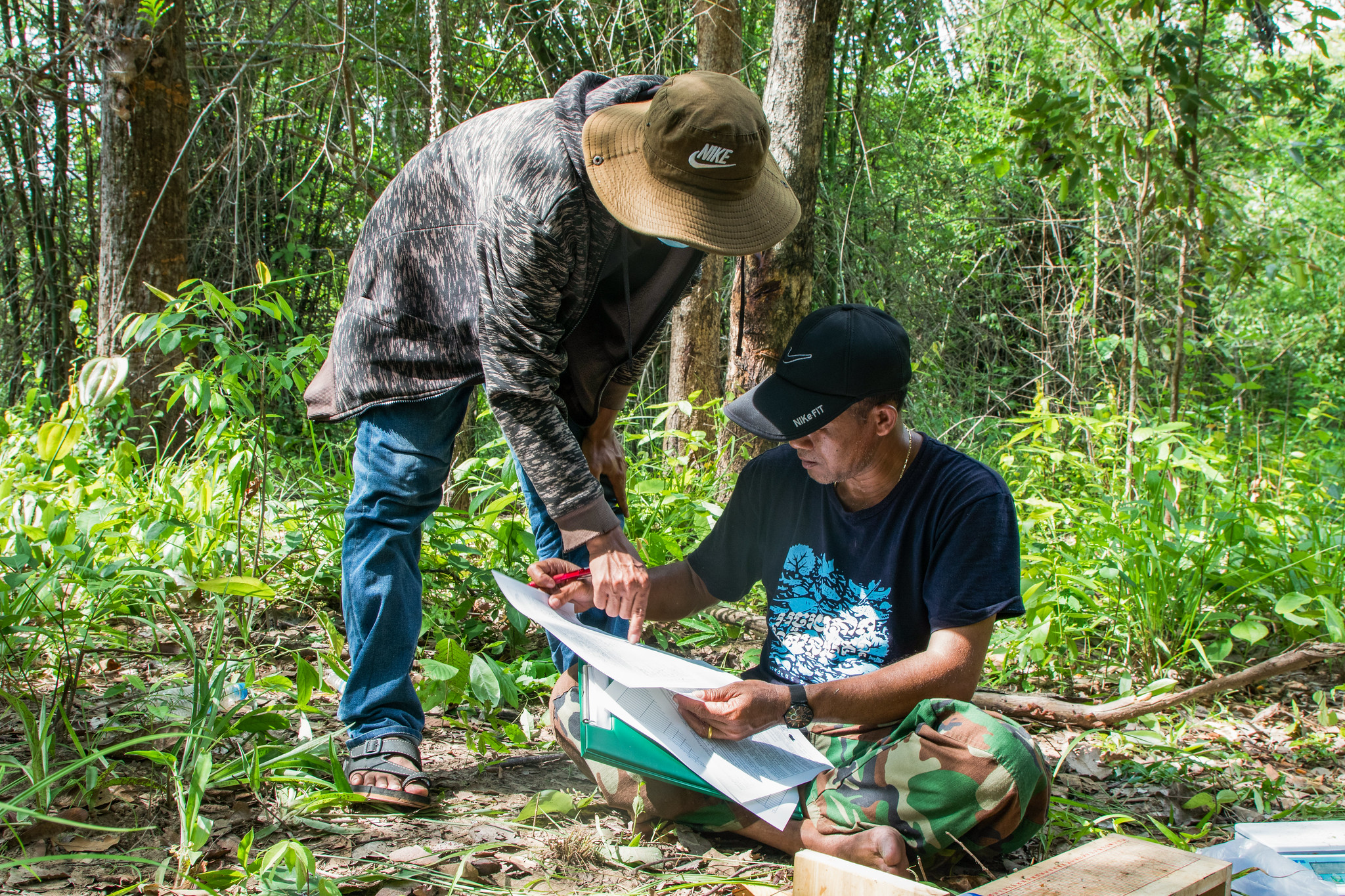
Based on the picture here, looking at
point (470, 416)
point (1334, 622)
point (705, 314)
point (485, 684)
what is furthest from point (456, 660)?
point (705, 314)

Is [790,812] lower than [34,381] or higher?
lower

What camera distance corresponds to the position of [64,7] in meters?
5.18

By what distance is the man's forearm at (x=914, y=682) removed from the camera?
1720 millimetres

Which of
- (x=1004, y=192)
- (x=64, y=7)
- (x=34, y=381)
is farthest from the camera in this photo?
(x=1004, y=192)

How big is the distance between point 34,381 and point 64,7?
228 cm

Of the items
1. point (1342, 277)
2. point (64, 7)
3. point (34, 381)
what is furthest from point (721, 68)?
point (1342, 277)

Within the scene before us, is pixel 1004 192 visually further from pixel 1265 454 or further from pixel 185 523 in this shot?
pixel 185 523

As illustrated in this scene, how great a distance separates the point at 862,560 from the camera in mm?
1900

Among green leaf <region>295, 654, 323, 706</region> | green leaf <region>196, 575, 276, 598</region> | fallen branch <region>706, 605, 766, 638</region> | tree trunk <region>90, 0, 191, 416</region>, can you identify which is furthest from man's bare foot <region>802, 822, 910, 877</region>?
tree trunk <region>90, 0, 191, 416</region>

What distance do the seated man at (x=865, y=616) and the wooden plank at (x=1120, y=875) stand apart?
22 cm

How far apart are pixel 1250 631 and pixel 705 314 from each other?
9.19 feet

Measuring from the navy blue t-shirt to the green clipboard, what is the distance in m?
0.37

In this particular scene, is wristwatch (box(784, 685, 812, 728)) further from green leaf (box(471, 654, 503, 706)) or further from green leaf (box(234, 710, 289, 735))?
green leaf (box(234, 710, 289, 735))

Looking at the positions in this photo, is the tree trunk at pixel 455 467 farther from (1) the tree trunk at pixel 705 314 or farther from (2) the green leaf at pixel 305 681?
(2) the green leaf at pixel 305 681
